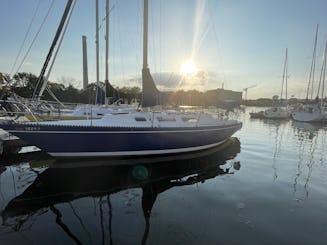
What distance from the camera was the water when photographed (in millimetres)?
4258

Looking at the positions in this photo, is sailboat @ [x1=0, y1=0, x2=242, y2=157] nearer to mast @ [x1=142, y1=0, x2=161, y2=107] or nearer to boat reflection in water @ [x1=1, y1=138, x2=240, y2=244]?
mast @ [x1=142, y1=0, x2=161, y2=107]

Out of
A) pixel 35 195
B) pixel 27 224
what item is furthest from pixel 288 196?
pixel 35 195

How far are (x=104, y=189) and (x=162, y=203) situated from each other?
1.77 meters

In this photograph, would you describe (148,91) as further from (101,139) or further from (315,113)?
(315,113)

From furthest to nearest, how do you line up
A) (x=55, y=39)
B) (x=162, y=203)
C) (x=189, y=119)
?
(x=189, y=119) < (x=55, y=39) < (x=162, y=203)

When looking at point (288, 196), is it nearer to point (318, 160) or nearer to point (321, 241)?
point (321, 241)

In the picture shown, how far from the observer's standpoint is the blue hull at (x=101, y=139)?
805 cm

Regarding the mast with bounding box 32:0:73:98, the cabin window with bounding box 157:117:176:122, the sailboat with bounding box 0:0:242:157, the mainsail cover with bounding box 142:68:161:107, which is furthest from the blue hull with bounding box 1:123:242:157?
the mast with bounding box 32:0:73:98

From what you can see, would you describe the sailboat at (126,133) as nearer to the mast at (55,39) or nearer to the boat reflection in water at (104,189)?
the boat reflection in water at (104,189)

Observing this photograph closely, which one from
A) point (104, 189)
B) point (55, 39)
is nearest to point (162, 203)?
point (104, 189)

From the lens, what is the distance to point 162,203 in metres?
5.61

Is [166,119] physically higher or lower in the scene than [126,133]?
higher

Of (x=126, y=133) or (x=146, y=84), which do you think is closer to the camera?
(x=126, y=133)

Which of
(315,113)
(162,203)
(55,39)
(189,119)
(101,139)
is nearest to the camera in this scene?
(162,203)
